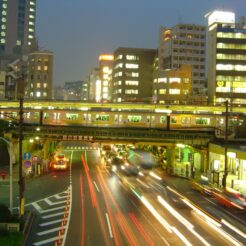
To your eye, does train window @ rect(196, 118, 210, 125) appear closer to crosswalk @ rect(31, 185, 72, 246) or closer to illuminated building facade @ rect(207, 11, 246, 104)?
crosswalk @ rect(31, 185, 72, 246)

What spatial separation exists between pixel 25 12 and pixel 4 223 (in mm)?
145358

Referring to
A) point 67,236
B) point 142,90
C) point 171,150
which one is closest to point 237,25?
point 142,90

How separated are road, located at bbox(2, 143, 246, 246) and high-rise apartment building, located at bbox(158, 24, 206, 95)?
328 feet

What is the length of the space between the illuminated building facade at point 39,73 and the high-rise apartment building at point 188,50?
34009 mm

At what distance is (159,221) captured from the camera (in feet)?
71.3

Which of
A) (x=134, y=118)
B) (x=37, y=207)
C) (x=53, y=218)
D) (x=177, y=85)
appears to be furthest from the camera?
(x=177, y=85)

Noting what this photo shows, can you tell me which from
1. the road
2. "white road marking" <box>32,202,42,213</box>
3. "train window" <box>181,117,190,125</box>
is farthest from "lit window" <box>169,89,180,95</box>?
"white road marking" <box>32,202,42,213</box>

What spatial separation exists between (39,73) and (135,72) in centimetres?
3170

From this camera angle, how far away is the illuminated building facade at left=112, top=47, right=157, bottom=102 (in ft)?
456

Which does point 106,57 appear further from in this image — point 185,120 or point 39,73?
point 185,120

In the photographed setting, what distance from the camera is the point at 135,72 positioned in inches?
5507

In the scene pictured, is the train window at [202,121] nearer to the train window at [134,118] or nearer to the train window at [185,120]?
the train window at [185,120]

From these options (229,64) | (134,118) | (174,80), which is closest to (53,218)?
(134,118)

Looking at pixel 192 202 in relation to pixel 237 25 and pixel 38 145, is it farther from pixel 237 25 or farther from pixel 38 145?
pixel 237 25
